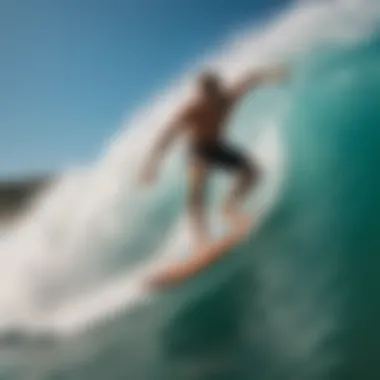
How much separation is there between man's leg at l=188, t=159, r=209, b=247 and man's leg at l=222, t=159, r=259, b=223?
4 cm

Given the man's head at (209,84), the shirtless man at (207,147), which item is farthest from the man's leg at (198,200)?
the man's head at (209,84)

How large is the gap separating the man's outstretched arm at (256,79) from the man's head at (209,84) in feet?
0.08

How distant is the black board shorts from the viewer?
138cm

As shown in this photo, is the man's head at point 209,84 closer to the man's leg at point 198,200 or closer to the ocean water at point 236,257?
the ocean water at point 236,257

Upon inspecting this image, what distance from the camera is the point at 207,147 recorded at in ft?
4.53

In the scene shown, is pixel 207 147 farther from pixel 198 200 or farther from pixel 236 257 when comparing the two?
pixel 236 257

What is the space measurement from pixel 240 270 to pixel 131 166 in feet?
0.85

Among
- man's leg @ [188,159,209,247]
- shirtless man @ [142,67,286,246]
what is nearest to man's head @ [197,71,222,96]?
shirtless man @ [142,67,286,246]

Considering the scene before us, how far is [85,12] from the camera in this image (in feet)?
4.60

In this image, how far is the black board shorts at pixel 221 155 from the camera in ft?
4.51

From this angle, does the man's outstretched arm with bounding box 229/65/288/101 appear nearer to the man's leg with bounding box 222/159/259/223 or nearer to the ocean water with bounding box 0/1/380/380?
the ocean water with bounding box 0/1/380/380

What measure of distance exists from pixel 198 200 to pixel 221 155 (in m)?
0.09

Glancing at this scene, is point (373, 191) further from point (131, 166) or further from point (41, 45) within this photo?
point (41, 45)

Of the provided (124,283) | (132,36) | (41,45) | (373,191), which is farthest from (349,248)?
(41,45)
